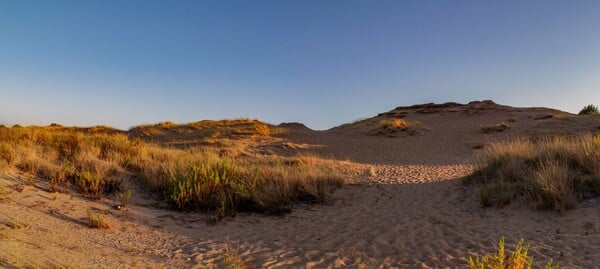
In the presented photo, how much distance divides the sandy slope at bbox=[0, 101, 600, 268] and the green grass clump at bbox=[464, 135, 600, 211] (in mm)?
293

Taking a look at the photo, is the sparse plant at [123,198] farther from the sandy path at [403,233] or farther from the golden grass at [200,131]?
the golden grass at [200,131]

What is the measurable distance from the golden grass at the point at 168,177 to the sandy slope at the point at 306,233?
0.38m

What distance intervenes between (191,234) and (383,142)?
1758 centimetres

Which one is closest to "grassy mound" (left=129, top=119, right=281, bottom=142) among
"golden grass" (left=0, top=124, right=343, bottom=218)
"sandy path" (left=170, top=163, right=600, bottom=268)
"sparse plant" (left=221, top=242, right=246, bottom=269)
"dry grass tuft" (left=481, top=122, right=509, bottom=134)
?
"golden grass" (left=0, top=124, right=343, bottom=218)

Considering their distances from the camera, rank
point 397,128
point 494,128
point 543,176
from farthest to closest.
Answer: point 397,128 < point 494,128 < point 543,176

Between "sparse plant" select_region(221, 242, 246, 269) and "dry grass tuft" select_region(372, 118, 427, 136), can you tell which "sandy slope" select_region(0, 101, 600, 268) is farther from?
"dry grass tuft" select_region(372, 118, 427, 136)

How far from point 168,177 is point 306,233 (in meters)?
3.53

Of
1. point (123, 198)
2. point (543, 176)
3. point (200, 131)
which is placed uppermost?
point (200, 131)

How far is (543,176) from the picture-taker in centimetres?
747

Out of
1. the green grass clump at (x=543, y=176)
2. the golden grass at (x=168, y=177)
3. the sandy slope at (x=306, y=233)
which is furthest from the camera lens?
the golden grass at (x=168, y=177)

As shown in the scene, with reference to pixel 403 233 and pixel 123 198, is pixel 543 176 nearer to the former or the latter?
pixel 403 233

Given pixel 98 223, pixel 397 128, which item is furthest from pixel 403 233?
pixel 397 128

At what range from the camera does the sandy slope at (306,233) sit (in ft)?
15.9

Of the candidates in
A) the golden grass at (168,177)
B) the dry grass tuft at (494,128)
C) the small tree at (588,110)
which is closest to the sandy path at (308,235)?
the golden grass at (168,177)
